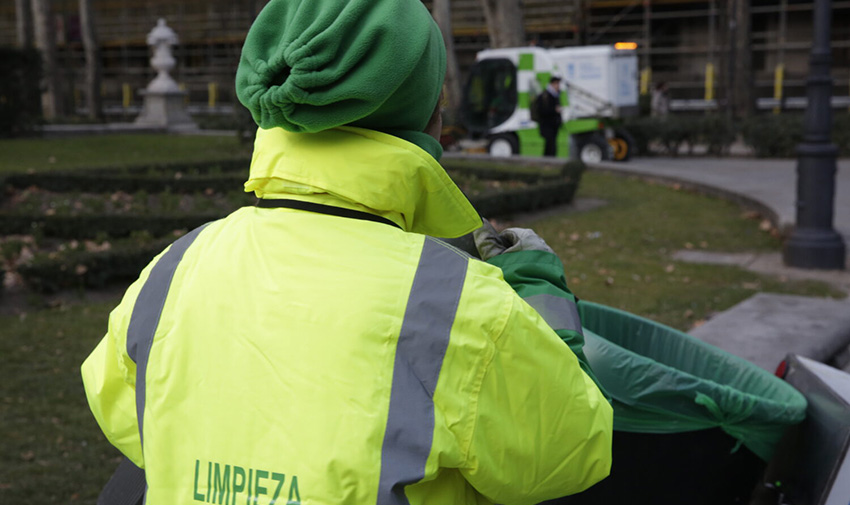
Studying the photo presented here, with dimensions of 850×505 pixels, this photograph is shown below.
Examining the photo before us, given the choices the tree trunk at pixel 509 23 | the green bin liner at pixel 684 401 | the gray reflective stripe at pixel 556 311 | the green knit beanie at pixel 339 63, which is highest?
the tree trunk at pixel 509 23

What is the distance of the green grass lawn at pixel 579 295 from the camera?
3.73 m

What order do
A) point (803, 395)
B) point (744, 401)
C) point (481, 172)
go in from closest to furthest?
point (744, 401) < point (803, 395) < point (481, 172)

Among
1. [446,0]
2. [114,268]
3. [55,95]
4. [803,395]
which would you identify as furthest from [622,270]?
[55,95]

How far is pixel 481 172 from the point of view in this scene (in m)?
12.5

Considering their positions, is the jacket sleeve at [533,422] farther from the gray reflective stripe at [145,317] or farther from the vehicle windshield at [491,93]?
the vehicle windshield at [491,93]

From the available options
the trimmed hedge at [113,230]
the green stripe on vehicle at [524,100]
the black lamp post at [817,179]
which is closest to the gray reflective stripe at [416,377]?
the trimmed hedge at [113,230]

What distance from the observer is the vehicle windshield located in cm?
1773

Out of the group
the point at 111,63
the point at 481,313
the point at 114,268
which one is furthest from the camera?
the point at 111,63

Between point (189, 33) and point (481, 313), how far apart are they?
37.2 metres

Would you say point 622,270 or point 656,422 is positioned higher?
point 656,422

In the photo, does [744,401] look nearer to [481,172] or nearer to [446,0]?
[481,172]

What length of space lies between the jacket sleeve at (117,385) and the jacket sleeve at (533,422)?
59 centimetres

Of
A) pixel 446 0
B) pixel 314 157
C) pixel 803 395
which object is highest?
pixel 446 0

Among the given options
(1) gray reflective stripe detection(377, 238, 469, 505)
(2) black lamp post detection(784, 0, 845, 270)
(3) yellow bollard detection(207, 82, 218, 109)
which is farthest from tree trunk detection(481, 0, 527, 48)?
(1) gray reflective stripe detection(377, 238, 469, 505)
